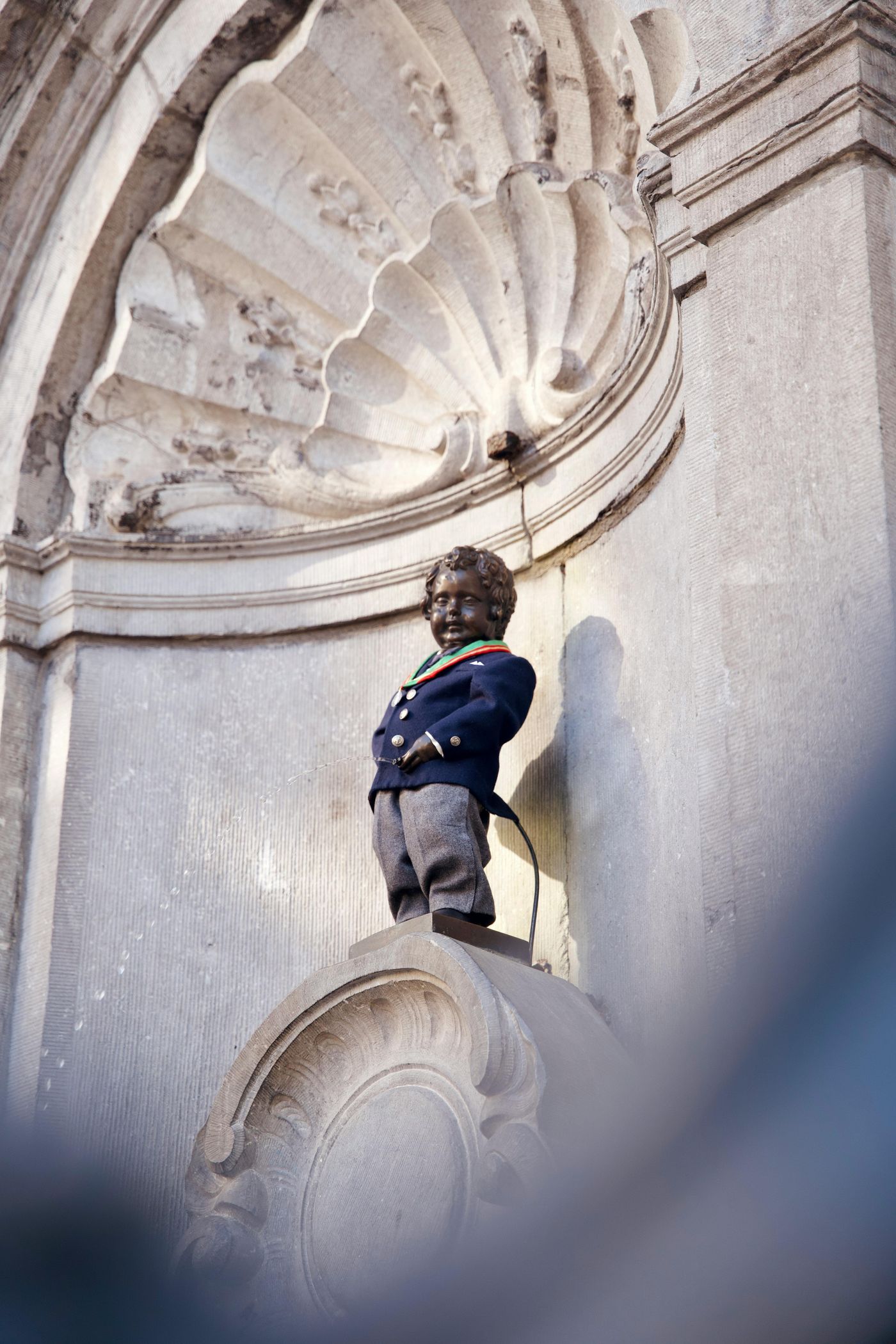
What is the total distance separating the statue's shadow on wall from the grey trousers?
0.24 metres

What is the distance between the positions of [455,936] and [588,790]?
62cm

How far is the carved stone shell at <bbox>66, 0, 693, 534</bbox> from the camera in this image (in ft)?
14.4

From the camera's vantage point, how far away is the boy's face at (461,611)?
154 inches

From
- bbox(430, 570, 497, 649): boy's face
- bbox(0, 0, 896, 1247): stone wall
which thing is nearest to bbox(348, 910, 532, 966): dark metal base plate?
bbox(0, 0, 896, 1247): stone wall

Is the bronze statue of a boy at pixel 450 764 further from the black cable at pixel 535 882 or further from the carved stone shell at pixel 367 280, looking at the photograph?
the carved stone shell at pixel 367 280

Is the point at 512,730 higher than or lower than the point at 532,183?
lower

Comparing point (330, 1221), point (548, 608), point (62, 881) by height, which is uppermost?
point (548, 608)

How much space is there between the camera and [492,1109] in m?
3.00

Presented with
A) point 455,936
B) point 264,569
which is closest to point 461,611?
point 455,936

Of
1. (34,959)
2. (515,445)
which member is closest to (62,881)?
(34,959)

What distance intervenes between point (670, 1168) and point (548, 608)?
280 centimetres

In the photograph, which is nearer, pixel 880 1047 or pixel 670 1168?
pixel 880 1047

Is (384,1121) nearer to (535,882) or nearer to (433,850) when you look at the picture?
(433,850)

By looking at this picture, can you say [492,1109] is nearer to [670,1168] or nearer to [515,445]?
[670,1168]
